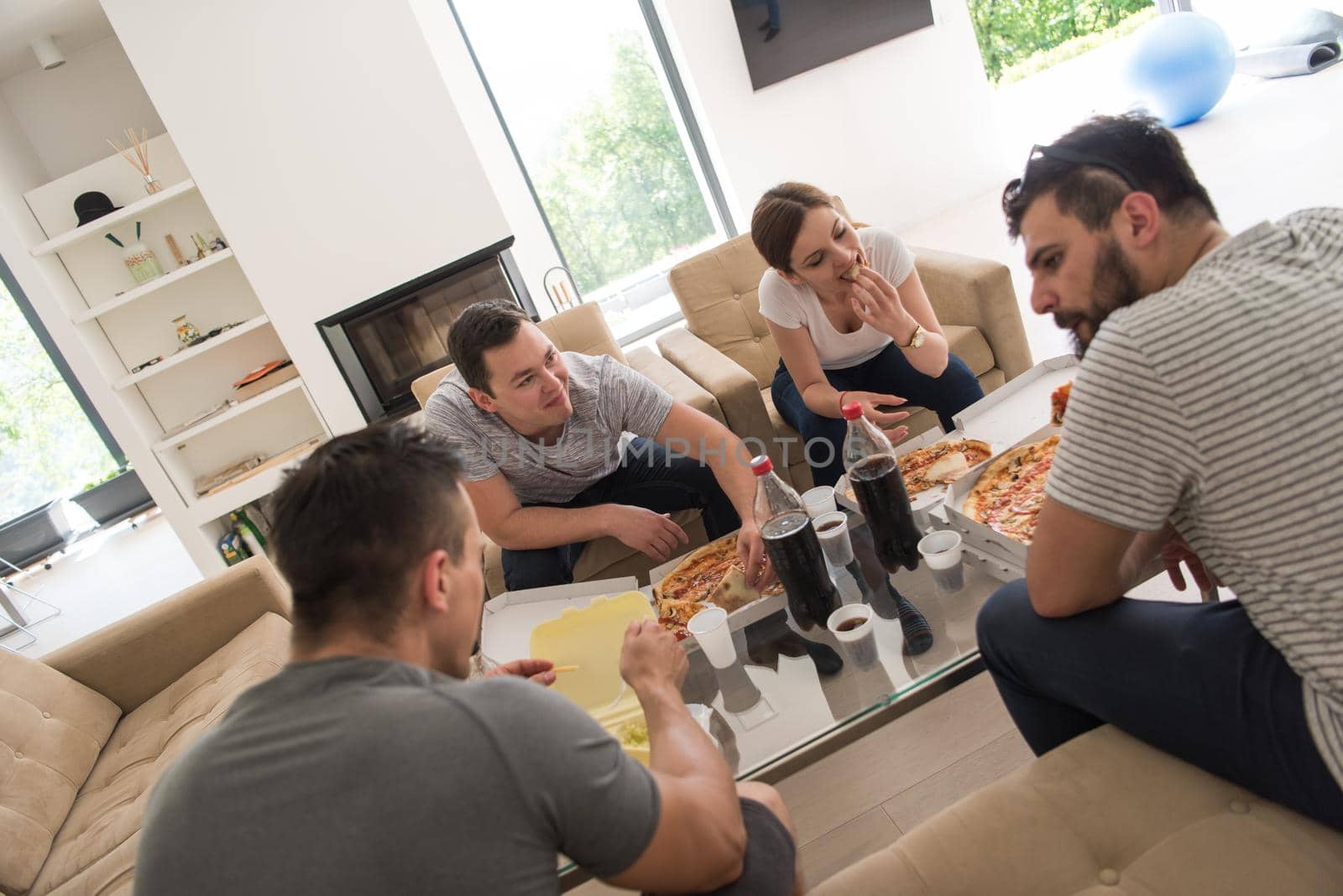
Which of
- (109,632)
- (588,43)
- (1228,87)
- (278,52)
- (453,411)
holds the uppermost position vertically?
(278,52)

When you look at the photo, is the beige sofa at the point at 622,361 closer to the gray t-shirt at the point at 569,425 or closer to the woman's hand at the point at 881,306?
the gray t-shirt at the point at 569,425

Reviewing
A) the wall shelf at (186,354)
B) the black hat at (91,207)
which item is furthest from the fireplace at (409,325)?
the black hat at (91,207)

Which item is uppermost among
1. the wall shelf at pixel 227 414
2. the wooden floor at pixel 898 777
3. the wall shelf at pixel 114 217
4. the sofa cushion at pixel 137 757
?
the wall shelf at pixel 114 217

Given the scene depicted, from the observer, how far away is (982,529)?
1431 mm

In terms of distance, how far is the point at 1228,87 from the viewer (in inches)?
235

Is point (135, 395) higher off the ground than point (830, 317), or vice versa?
point (135, 395)

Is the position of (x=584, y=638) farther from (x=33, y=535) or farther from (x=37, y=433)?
(x=37, y=433)

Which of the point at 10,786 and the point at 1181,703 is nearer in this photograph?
the point at 1181,703

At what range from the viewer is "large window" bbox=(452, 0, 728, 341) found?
212 inches

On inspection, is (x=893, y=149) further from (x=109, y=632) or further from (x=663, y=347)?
(x=109, y=632)

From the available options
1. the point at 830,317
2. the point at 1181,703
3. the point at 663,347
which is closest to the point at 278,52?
Result: the point at 663,347

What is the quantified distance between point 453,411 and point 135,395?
304cm

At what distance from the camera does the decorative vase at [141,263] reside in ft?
14.5

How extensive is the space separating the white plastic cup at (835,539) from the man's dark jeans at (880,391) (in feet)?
2.70
